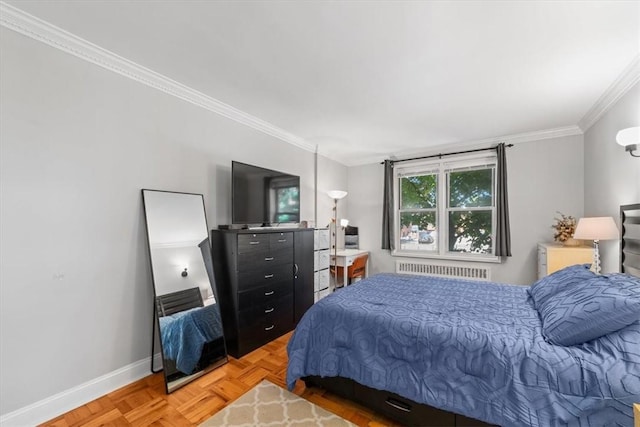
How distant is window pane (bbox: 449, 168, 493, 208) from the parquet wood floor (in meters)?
3.70

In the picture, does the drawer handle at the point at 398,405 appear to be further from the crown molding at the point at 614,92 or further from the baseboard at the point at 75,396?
the crown molding at the point at 614,92

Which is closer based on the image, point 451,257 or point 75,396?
point 75,396

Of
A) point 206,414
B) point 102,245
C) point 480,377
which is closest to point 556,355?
point 480,377

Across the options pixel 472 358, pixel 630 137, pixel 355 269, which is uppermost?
pixel 630 137

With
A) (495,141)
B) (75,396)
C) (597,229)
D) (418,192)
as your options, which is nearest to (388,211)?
(418,192)

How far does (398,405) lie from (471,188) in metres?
3.77

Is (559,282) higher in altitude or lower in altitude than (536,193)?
lower

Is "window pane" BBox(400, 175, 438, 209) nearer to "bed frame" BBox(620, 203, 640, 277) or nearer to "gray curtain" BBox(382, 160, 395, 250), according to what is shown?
"gray curtain" BBox(382, 160, 395, 250)

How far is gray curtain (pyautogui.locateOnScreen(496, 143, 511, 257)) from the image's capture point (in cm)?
398

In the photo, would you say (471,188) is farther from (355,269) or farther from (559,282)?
(559,282)

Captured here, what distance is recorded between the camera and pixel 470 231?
4.45 m

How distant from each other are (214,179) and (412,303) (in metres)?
2.35

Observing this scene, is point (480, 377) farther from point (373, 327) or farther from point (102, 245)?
point (102, 245)

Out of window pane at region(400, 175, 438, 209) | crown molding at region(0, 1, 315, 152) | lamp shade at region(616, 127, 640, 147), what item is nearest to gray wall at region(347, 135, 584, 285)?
window pane at region(400, 175, 438, 209)
